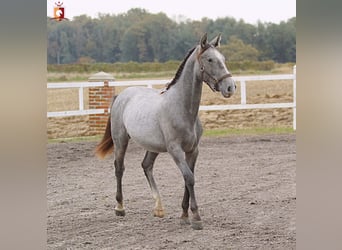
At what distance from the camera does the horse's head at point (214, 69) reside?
1.35 m

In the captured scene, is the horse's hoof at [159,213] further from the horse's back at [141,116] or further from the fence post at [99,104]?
the fence post at [99,104]

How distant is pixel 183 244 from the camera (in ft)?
5.03

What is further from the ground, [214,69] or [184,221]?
[214,69]

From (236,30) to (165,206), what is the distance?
0.70 meters

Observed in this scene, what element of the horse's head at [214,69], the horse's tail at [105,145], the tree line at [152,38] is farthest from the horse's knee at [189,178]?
the tree line at [152,38]

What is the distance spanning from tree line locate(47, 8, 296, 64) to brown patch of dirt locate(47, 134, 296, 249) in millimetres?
478

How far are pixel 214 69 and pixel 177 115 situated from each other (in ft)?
0.58

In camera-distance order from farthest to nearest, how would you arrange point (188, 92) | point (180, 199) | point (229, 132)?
point (229, 132)
point (180, 199)
point (188, 92)

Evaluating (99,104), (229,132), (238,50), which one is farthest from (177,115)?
(229,132)

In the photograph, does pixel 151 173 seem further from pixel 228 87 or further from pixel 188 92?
pixel 228 87

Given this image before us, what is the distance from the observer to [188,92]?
147 cm

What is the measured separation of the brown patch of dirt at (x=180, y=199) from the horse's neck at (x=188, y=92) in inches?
14.2
